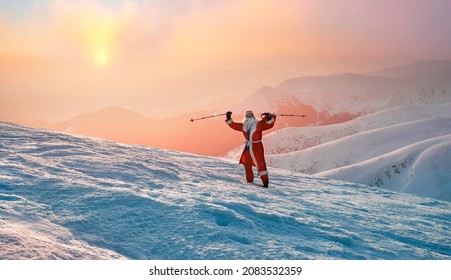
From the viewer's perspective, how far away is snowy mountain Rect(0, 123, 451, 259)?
4371 millimetres

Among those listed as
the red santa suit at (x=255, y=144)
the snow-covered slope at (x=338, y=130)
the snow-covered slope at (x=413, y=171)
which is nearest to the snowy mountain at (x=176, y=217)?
the red santa suit at (x=255, y=144)

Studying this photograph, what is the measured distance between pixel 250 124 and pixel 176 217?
162 inches

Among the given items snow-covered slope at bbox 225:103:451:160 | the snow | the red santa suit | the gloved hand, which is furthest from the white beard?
snow-covered slope at bbox 225:103:451:160

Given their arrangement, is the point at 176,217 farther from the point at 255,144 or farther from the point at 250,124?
the point at 250,124

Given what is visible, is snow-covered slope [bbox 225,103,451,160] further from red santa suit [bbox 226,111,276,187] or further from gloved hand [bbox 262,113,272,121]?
gloved hand [bbox 262,113,272,121]

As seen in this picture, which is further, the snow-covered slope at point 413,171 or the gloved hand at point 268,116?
the snow-covered slope at point 413,171

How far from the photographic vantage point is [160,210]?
541 cm

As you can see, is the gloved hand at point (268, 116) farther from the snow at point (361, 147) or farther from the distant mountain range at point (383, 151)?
the snow at point (361, 147)

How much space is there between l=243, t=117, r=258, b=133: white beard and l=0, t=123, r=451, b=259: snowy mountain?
1.18m

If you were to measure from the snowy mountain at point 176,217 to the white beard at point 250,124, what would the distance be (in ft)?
3.89

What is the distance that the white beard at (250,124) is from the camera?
350 inches

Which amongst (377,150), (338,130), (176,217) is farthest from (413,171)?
(338,130)

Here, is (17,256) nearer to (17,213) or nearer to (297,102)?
(17,213)
